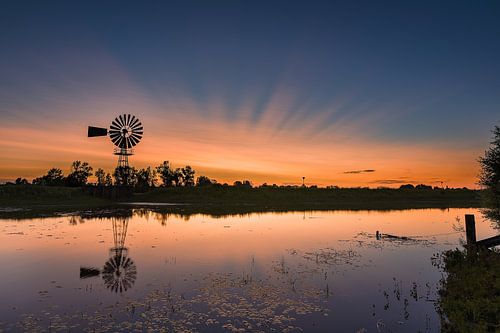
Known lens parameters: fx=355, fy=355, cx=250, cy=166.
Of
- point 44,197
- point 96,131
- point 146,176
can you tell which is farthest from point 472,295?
point 146,176

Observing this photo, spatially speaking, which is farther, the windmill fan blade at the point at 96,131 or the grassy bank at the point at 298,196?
the grassy bank at the point at 298,196

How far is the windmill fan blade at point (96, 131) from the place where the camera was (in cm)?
8931

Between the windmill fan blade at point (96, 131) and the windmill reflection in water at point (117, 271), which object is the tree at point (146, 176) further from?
the windmill reflection in water at point (117, 271)

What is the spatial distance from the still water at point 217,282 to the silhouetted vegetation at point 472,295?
0.77m

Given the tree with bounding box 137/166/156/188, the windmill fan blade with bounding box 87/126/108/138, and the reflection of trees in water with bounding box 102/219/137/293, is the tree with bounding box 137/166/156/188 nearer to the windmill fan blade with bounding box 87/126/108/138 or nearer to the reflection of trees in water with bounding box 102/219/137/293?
the windmill fan blade with bounding box 87/126/108/138

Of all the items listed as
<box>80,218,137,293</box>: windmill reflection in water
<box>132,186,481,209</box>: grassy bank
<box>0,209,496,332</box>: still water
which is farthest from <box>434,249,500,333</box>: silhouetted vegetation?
<box>132,186,481,209</box>: grassy bank

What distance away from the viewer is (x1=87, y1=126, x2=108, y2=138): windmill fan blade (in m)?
89.3

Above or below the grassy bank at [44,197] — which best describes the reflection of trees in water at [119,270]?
below

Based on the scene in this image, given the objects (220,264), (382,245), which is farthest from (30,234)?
(382,245)

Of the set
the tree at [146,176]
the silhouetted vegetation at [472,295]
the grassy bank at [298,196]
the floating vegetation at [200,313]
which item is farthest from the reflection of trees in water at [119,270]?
the tree at [146,176]

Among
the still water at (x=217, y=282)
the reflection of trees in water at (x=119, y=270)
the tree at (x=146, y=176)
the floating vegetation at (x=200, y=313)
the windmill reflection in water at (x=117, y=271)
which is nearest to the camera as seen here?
the floating vegetation at (x=200, y=313)

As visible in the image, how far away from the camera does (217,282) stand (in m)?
16.5

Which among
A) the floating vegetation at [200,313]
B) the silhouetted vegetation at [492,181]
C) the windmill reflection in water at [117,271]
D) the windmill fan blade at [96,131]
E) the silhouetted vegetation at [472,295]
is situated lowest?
the floating vegetation at [200,313]

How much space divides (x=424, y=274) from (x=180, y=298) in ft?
41.4
